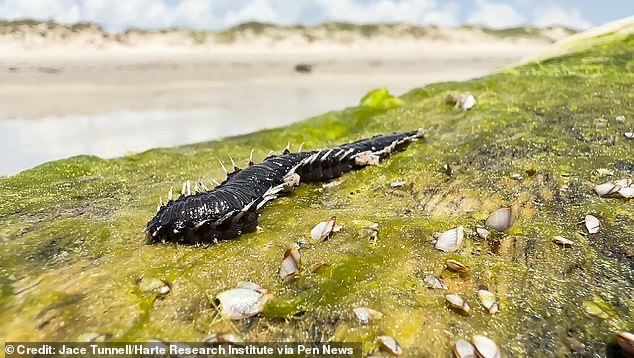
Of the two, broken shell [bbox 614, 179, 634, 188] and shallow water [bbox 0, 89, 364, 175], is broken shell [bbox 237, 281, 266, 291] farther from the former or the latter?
shallow water [bbox 0, 89, 364, 175]

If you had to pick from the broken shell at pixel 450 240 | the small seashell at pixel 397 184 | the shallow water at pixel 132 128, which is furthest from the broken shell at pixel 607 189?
the shallow water at pixel 132 128

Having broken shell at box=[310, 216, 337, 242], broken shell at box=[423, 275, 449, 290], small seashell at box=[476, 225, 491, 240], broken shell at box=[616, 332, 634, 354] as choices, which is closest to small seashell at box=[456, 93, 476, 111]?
small seashell at box=[476, 225, 491, 240]

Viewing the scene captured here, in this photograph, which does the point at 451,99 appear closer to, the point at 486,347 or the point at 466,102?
the point at 466,102

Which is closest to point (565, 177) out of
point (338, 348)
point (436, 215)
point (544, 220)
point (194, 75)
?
point (544, 220)

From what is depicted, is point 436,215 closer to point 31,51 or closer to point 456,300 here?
point 456,300

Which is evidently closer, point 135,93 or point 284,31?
point 135,93

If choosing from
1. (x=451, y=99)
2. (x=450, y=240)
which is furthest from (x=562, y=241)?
(x=451, y=99)
